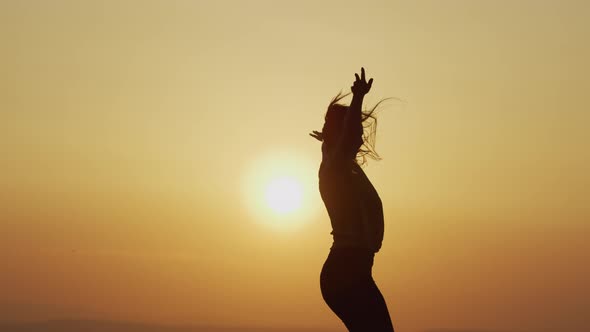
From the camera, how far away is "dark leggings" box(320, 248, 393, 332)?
8508mm

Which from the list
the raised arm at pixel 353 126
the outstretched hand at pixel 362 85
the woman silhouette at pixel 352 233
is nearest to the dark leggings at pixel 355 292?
the woman silhouette at pixel 352 233

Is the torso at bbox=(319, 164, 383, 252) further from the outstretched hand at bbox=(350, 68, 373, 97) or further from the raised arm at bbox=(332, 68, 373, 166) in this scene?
the outstretched hand at bbox=(350, 68, 373, 97)

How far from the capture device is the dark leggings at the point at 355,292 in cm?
851

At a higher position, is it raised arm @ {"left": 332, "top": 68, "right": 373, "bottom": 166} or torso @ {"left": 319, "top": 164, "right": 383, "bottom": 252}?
raised arm @ {"left": 332, "top": 68, "right": 373, "bottom": 166}

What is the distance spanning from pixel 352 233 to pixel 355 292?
0.43 meters

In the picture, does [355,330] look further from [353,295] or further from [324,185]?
[324,185]

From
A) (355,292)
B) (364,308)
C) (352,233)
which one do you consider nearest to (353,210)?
(352,233)

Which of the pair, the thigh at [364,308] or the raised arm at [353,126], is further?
the thigh at [364,308]

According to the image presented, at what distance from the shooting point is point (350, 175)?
28.3 feet

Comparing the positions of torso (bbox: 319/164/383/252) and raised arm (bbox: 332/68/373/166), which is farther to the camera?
torso (bbox: 319/164/383/252)

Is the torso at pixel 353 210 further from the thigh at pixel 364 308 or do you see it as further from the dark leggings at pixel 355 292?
the thigh at pixel 364 308

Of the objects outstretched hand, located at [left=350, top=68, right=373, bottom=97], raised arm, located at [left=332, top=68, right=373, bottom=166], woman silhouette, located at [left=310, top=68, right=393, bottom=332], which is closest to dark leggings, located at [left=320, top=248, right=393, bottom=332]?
woman silhouette, located at [left=310, top=68, right=393, bottom=332]

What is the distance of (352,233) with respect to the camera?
28.2 ft

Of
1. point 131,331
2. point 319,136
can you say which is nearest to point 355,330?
point 319,136
